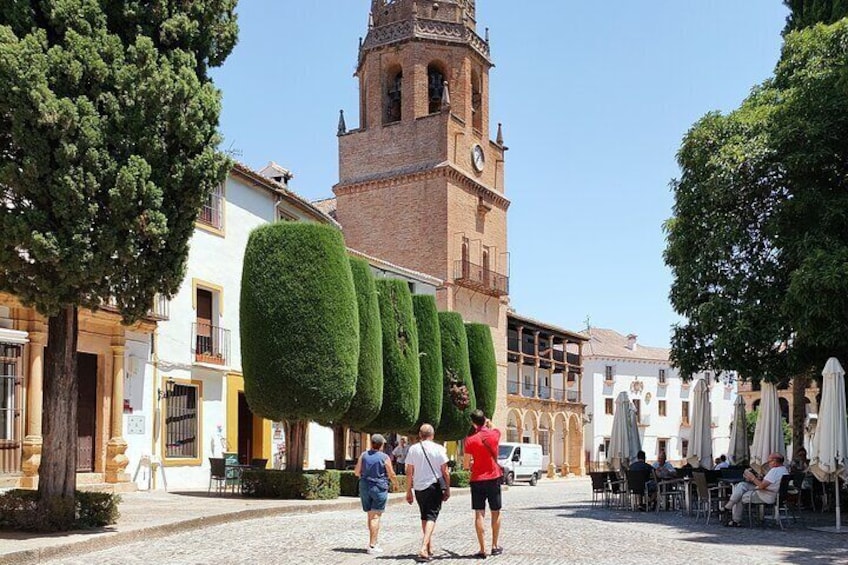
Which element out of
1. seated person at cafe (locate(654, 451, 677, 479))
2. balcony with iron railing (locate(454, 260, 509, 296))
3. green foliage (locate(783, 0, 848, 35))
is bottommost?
seated person at cafe (locate(654, 451, 677, 479))

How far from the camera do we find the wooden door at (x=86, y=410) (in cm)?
2222

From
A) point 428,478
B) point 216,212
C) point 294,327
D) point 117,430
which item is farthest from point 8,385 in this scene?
point 428,478

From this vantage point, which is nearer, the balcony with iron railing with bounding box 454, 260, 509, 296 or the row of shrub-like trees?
the row of shrub-like trees

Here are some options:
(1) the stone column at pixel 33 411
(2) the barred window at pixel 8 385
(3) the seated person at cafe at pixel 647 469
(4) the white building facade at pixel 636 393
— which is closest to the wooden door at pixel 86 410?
(1) the stone column at pixel 33 411

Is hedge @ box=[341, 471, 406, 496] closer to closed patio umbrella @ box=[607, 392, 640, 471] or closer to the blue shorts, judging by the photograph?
closed patio umbrella @ box=[607, 392, 640, 471]

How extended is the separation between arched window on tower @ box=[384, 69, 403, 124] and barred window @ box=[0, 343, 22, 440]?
34.4 meters

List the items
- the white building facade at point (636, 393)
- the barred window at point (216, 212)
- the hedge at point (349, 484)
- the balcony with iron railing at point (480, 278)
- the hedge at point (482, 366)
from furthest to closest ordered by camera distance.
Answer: the white building facade at point (636, 393), the balcony with iron railing at point (480, 278), the hedge at point (482, 366), the barred window at point (216, 212), the hedge at point (349, 484)

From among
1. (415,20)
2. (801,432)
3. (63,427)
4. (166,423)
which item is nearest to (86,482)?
(166,423)

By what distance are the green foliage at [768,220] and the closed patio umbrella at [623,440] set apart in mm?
2327

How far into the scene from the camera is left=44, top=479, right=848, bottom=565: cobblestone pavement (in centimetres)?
1184

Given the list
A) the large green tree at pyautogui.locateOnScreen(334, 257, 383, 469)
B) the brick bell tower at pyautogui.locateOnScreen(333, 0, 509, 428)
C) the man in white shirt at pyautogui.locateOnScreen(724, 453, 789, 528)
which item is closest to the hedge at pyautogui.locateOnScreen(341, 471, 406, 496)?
the large green tree at pyautogui.locateOnScreen(334, 257, 383, 469)

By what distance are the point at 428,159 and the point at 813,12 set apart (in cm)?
2787

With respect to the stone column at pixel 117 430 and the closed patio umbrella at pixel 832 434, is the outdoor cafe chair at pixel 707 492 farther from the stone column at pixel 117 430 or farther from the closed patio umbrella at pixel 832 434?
the stone column at pixel 117 430

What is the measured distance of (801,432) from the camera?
25.0 meters
